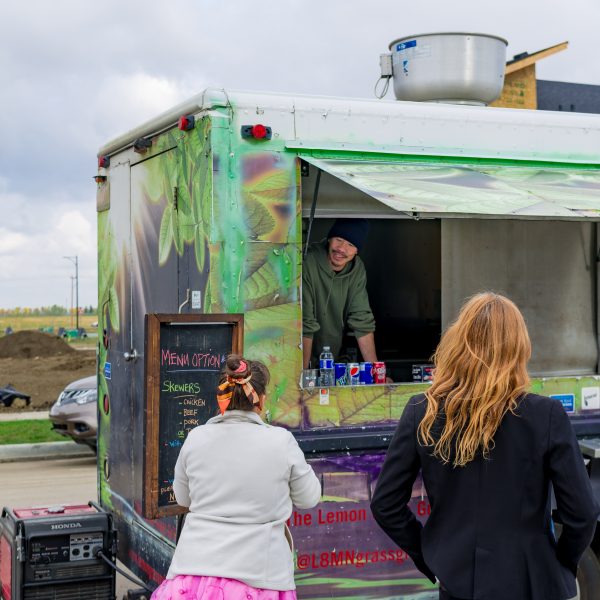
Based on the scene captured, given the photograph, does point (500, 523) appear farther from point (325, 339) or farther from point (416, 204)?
A: point (325, 339)

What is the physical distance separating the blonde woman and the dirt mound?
26.6 metres

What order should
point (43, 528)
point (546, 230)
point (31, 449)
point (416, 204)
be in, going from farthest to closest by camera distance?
point (31, 449) → point (546, 230) → point (43, 528) → point (416, 204)

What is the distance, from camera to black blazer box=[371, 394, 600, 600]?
296 centimetres

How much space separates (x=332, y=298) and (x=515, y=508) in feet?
10.7

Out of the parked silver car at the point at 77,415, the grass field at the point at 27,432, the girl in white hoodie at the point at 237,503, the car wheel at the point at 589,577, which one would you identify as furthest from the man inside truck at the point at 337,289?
the grass field at the point at 27,432

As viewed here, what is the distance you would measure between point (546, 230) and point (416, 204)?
2.23 metres

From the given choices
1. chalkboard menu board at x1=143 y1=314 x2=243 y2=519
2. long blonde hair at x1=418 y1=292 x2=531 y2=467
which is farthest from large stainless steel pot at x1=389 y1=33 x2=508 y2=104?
long blonde hair at x1=418 y1=292 x2=531 y2=467

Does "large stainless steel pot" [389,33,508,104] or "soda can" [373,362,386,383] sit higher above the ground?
"large stainless steel pot" [389,33,508,104]

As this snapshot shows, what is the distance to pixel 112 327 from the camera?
6.55 meters

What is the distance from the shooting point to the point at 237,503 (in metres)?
3.61

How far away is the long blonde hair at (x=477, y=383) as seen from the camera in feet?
9.68

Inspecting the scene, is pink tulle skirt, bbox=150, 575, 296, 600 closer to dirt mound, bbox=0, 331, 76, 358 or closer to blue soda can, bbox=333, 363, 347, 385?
blue soda can, bbox=333, 363, 347, 385

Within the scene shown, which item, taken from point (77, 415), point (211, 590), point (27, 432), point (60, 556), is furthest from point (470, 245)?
point (27, 432)

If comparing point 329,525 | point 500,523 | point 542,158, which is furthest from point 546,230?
point 500,523
